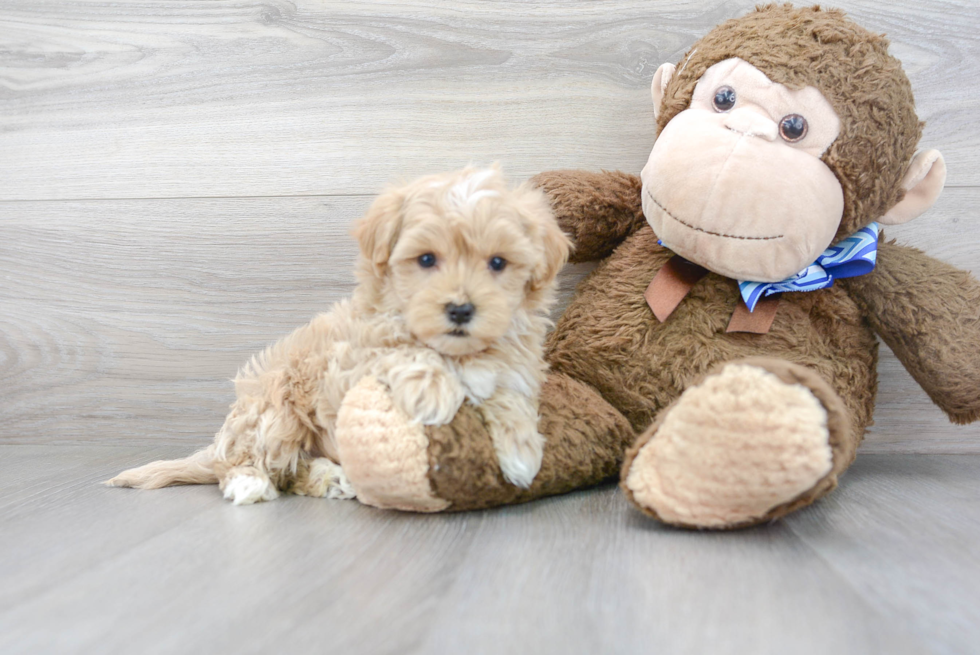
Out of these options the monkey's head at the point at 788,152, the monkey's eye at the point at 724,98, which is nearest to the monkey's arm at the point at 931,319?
the monkey's head at the point at 788,152

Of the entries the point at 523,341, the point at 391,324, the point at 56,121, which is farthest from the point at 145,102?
the point at 523,341

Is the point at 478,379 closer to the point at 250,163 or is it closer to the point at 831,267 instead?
the point at 831,267

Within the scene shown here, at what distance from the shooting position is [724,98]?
45.0 inches

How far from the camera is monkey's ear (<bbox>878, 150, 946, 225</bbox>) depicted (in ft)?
3.77

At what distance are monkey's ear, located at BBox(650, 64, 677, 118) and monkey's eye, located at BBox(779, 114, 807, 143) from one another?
0.85ft

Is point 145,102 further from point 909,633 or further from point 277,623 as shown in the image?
point 909,633

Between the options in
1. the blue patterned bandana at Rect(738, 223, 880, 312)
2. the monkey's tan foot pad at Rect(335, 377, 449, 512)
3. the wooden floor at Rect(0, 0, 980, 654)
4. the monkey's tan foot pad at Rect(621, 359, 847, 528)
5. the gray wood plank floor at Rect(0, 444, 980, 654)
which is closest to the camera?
the gray wood plank floor at Rect(0, 444, 980, 654)

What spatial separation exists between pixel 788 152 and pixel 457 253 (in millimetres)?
532

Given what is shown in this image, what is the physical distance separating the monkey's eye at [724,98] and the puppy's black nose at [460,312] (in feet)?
1.79

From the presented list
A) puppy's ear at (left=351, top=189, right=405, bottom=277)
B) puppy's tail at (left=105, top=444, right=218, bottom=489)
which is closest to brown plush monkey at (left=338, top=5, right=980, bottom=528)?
puppy's ear at (left=351, top=189, right=405, bottom=277)

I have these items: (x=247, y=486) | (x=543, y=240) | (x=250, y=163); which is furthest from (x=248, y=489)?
(x=250, y=163)

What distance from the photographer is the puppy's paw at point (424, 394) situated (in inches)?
39.3

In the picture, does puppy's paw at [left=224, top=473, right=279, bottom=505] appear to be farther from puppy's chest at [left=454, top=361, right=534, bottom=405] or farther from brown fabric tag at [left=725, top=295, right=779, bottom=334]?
brown fabric tag at [left=725, top=295, right=779, bottom=334]

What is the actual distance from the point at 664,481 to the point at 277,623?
504mm
